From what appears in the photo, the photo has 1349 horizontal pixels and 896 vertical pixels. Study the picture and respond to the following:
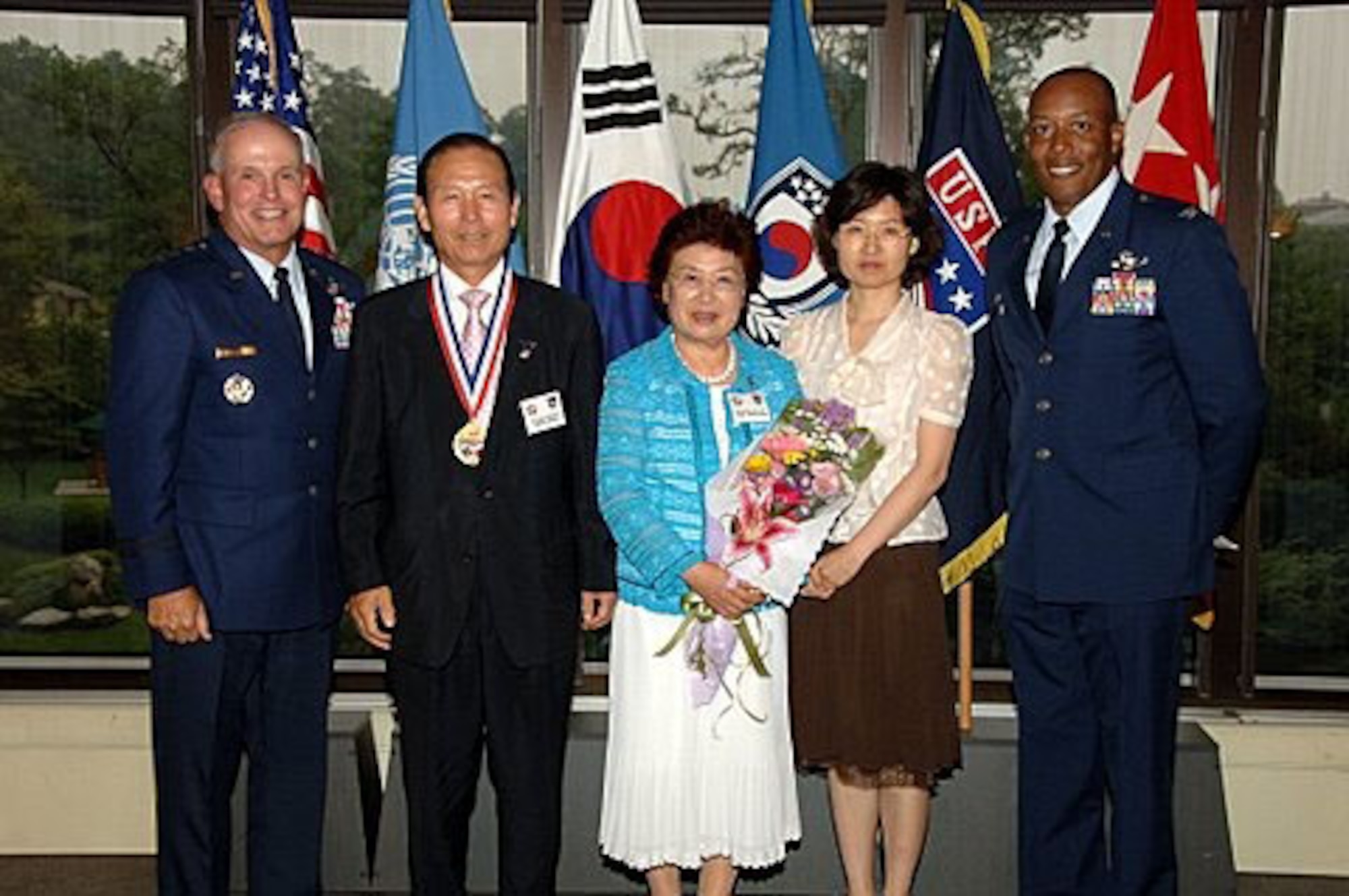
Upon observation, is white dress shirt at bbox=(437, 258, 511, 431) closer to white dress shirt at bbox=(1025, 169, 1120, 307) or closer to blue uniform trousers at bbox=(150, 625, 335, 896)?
blue uniform trousers at bbox=(150, 625, 335, 896)

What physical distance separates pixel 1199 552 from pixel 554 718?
1.41m

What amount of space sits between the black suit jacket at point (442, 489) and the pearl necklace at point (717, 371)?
0.23m

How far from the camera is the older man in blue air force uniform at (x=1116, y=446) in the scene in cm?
283

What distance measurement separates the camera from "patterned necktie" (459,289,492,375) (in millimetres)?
2768

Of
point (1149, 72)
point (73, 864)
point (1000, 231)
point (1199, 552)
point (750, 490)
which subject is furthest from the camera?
point (73, 864)

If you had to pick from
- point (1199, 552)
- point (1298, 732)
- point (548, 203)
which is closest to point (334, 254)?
point (548, 203)

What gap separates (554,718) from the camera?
2846 mm

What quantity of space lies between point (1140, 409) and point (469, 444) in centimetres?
140

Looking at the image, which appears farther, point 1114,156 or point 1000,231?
point 1000,231

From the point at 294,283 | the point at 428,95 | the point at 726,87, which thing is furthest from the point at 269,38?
the point at 726,87

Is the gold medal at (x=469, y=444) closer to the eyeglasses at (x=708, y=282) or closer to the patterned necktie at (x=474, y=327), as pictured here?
the patterned necktie at (x=474, y=327)

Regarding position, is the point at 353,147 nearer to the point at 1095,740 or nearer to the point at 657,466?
the point at 657,466

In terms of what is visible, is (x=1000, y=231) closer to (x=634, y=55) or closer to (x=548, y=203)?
(x=634, y=55)

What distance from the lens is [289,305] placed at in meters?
2.89
